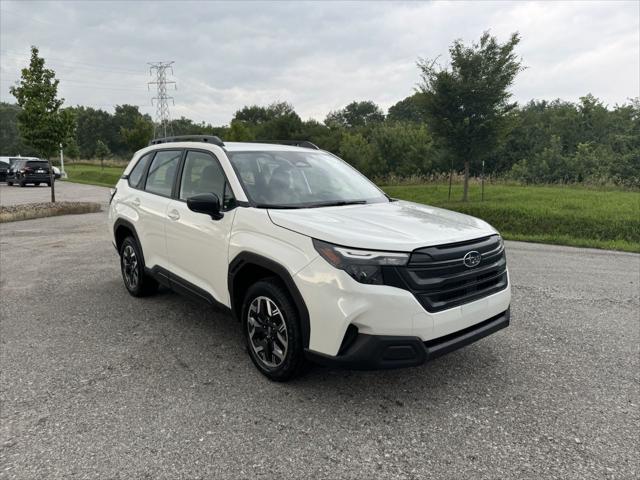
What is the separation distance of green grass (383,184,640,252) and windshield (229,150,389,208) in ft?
23.7

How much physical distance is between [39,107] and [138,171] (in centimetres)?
1203

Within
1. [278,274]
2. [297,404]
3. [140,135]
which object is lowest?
[297,404]

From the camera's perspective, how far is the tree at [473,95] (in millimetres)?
15008

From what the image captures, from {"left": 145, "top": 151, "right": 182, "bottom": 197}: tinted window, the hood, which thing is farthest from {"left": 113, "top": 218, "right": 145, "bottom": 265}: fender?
the hood

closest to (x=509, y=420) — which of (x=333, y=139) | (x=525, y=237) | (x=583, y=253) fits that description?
(x=583, y=253)

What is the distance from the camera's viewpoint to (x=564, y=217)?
1152cm

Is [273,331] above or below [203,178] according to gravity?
below

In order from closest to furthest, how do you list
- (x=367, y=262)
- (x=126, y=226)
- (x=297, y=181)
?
(x=367, y=262), (x=297, y=181), (x=126, y=226)

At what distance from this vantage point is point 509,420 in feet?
9.69

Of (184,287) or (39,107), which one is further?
(39,107)

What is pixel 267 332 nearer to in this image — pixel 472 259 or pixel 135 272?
pixel 472 259

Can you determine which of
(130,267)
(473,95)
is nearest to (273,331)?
(130,267)

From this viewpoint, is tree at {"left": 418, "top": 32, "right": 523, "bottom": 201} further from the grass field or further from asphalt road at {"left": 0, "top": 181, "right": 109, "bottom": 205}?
asphalt road at {"left": 0, "top": 181, "right": 109, "bottom": 205}

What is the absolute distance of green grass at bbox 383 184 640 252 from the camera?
1012 centimetres
